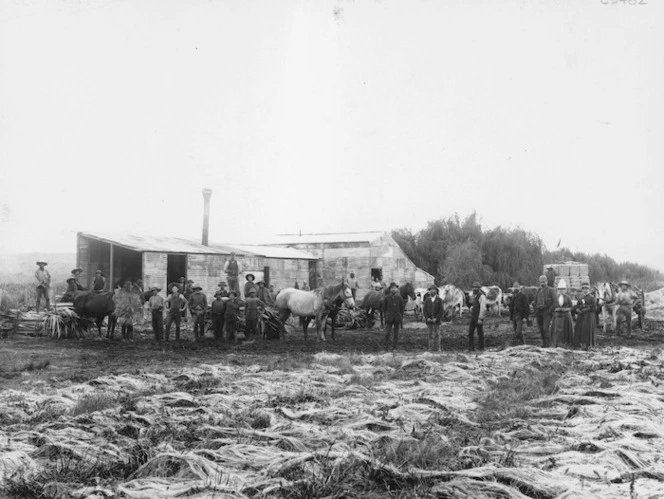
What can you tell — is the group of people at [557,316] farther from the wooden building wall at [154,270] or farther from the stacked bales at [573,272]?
the stacked bales at [573,272]

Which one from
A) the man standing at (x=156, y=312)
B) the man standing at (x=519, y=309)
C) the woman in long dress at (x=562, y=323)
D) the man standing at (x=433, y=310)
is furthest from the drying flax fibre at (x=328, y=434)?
the man standing at (x=156, y=312)

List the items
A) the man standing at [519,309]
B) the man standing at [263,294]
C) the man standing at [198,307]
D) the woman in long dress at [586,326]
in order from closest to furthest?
1. the woman in long dress at [586,326]
2. the man standing at [519,309]
3. the man standing at [198,307]
4. the man standing at [263,294]

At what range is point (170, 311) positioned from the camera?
651 inches

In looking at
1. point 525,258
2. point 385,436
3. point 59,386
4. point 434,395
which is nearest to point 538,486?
point 385,436

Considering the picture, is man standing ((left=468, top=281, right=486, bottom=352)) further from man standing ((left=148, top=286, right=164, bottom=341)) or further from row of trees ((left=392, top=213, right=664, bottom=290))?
row of trees ((left=392, top=213, right=664, bottom=290))

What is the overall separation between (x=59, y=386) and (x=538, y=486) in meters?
6.82

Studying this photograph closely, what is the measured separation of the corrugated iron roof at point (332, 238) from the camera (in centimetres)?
3691

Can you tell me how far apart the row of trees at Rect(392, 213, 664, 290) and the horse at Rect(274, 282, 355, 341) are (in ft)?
78.7

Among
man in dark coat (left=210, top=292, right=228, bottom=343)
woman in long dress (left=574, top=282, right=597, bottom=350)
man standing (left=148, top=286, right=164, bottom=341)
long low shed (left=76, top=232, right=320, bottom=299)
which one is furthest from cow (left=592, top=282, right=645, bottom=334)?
long low shed (left=76, top=232, right=320, bottom=299)

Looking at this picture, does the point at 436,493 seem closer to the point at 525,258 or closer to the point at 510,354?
the point at 510,354

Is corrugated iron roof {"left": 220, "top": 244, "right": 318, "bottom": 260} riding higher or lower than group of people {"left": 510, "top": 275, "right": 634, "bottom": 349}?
higher

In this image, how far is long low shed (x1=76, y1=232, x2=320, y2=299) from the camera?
81.7 ft

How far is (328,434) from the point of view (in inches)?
241

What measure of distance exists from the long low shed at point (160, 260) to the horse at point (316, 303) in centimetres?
831
